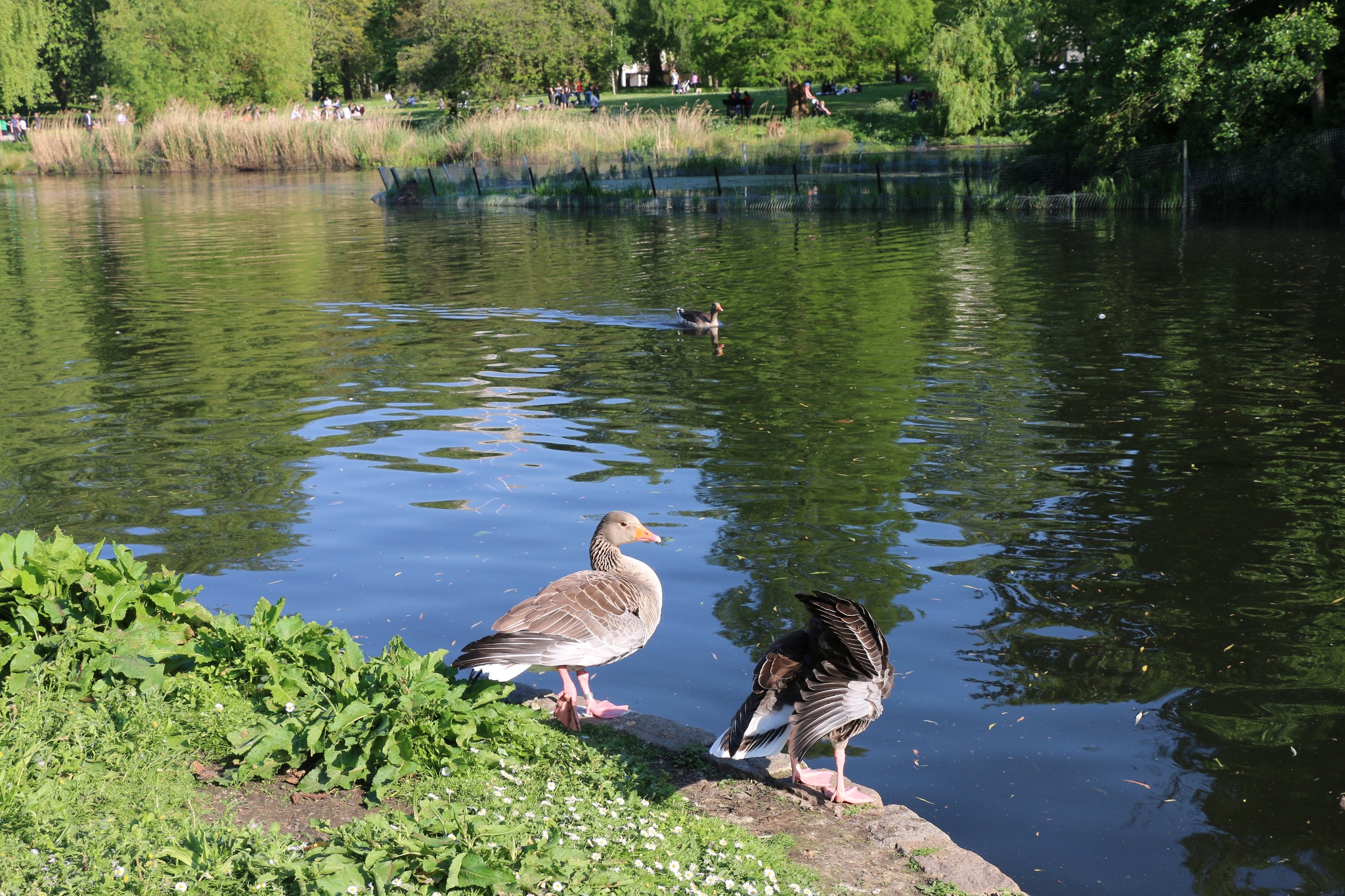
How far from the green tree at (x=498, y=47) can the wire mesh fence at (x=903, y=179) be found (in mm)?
19551

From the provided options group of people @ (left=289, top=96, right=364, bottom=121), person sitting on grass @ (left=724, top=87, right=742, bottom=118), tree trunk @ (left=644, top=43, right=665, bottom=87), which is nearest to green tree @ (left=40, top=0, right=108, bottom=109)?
group of people @ (left=289, top=96, right=364, bottom=121)

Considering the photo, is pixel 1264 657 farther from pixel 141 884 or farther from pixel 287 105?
pixel 287 105

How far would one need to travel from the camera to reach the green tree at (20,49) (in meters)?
72.9

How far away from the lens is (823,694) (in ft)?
15.4

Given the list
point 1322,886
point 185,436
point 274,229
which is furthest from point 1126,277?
point 274,229

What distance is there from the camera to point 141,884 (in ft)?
12.3

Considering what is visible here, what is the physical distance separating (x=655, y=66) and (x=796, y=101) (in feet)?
124

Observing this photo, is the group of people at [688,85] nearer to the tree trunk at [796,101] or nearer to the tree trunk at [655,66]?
the tree trunk at [655,66]

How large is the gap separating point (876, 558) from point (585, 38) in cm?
6330

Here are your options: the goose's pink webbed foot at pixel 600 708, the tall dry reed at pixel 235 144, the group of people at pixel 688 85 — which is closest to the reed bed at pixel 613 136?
the tall dry reed at pixel 235 144

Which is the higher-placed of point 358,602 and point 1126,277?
point 1126,277

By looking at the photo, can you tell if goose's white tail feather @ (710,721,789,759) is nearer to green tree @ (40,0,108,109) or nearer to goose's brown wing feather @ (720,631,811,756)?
goose's brown wing feather @ (720,631,811,756)

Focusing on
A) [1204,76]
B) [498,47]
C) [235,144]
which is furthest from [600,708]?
[498,47]

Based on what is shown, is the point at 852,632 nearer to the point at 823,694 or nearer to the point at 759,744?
the point at 823,694
